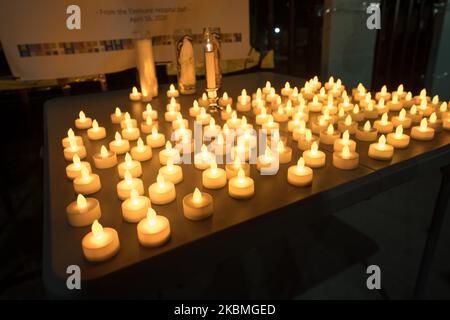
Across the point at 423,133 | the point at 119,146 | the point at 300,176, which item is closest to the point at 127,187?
the point at 119,146

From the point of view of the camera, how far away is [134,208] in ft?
2.25

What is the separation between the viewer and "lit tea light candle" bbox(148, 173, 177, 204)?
749mm

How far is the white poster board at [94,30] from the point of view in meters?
1.79

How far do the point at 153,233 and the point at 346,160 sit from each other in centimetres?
55

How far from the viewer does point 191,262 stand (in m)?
0.62

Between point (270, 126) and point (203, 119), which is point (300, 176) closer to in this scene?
point (270, 126)

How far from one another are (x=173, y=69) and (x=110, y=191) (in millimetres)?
1983

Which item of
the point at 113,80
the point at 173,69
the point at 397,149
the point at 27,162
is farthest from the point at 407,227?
the point at 27,162

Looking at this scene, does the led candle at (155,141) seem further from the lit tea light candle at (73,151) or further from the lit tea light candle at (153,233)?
the lit tea light candle at (153,233)

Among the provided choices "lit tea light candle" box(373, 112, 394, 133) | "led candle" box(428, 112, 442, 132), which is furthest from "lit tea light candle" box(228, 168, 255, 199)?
"led candle" box(428, 112, 442, 132)

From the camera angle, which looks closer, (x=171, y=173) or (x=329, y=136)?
(x=171, y=173)

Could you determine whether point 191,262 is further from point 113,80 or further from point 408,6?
point 408,6

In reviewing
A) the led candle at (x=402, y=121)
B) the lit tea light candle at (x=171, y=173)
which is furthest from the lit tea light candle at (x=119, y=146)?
the led candle at (x=402, y=121)

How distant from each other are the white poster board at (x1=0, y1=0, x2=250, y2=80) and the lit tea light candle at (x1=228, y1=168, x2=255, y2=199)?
1.66m
